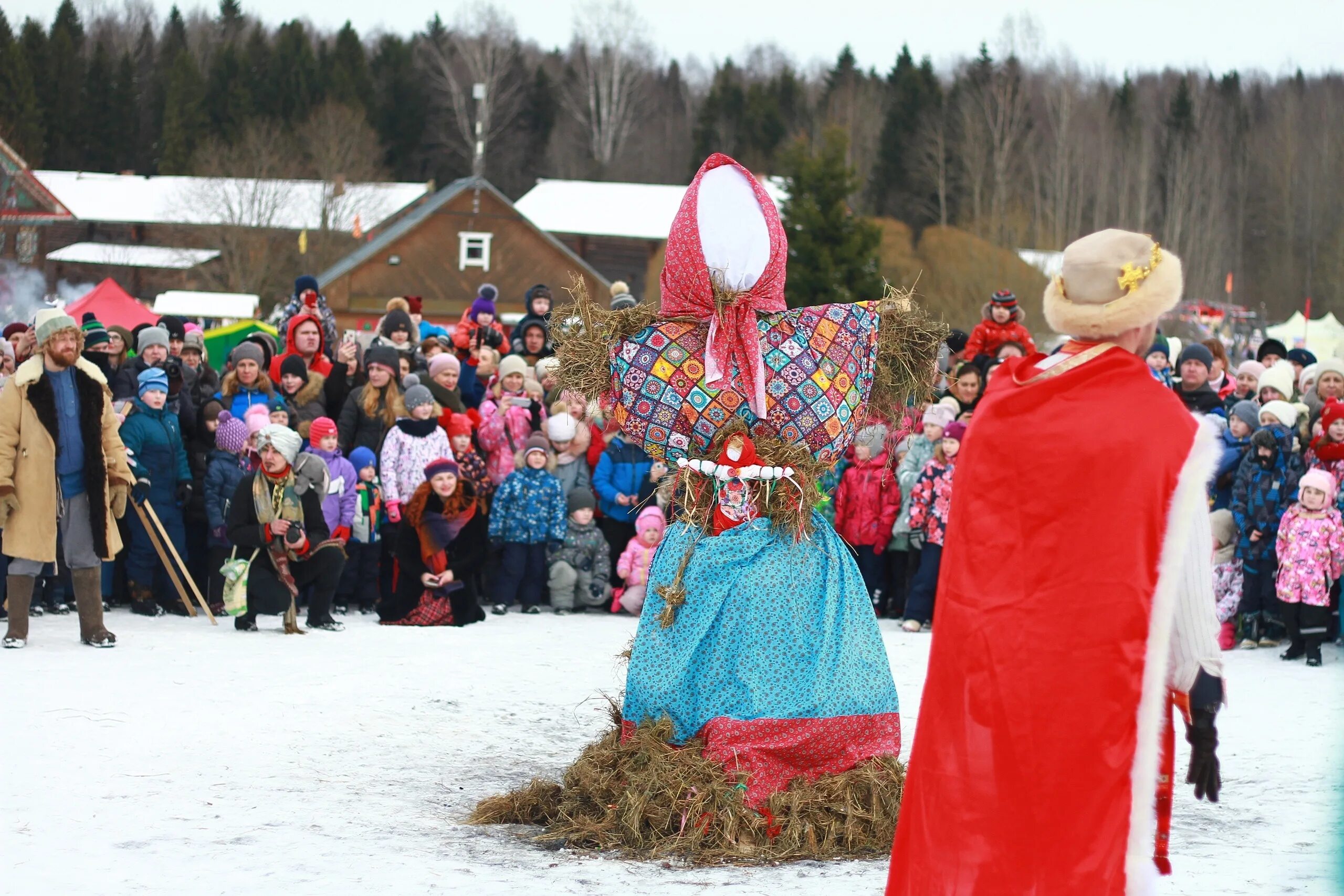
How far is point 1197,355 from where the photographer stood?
11.4 m

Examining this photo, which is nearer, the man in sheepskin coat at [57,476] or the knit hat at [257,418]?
the man in sheepskin coat at [57,476]

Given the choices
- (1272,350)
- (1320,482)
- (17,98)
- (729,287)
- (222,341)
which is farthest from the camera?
(17,98)

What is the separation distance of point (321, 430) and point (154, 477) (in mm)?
1155

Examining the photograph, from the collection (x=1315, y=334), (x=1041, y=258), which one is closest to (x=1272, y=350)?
(x=1315, y=334)

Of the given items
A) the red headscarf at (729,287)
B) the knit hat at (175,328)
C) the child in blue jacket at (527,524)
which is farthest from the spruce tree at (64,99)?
the red headscarf at (729,287)

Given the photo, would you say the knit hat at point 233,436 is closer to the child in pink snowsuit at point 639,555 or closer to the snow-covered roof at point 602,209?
the child in pink snowsuit at point 639,555

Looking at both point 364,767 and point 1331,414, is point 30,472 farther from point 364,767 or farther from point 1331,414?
point 1331,414

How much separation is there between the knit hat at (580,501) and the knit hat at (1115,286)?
7612 mm

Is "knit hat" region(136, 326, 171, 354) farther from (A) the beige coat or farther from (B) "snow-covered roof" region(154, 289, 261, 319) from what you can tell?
(B) "snow-covered roof" region(154, 289, 261, 319)

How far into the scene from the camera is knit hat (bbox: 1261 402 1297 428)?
998 centimetres

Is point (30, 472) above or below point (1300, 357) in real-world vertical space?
below

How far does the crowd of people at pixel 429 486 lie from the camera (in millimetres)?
9062

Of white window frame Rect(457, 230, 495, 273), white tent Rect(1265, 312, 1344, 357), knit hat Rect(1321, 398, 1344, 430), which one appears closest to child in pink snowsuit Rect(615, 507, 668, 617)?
knit hat Rect(1321, 398, 1344, 430)

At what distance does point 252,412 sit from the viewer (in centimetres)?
1027
